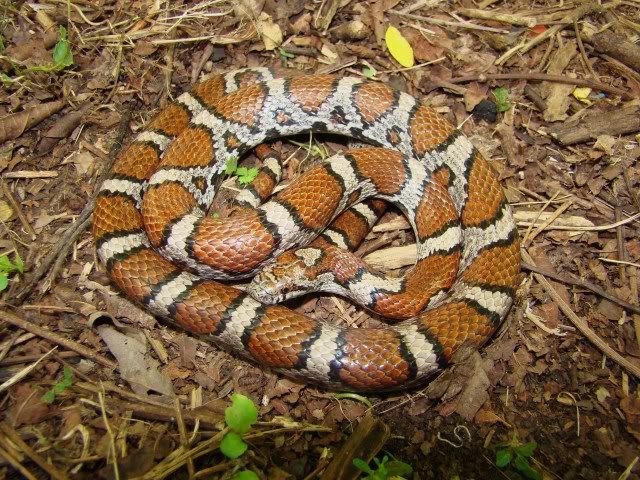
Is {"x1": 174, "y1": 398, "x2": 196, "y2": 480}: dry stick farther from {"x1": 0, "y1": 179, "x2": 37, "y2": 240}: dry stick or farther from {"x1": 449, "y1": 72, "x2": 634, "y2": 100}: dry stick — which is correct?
{"x1": 449, "y1": 72, "x2": 634, "y2": 100}: dry stick

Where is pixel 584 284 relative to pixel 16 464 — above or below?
below

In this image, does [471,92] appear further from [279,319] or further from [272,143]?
[279,319]

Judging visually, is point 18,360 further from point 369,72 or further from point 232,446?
point 369,72

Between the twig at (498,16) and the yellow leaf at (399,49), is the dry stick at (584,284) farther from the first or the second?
the twig at (498,16)

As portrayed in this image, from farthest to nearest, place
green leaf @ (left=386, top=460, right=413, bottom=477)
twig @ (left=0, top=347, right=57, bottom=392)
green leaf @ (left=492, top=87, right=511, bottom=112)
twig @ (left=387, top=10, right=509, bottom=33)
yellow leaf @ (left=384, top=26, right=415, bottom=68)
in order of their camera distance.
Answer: twig @ (left=387, top=10, right=509, bottom=33)
yellow leaf @ (left=384, top=26, right=415, bottom=68)
green leaf @ (left=492, top=87, right=511, bottom=112)
twig @ (left=0, top=347, right=57, bottom=392)
green leaf @ (left=386, top=460, right=413, bottom=477)

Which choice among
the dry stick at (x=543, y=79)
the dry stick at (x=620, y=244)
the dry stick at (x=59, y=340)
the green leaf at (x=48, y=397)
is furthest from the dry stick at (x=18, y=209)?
the dry stick at (x=620, y=244)

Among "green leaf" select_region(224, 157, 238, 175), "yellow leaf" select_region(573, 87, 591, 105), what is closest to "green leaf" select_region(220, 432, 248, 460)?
"green leaf" select_region(224, 157, 238, 175)

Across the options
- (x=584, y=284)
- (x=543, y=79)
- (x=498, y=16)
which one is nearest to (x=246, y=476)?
(x=584, y=284)
